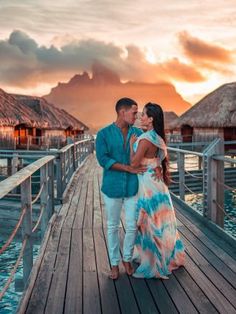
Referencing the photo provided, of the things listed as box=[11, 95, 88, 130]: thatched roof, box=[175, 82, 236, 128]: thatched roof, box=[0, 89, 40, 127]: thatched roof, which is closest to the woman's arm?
box=[0, 89, 40, 127]: thatched roof

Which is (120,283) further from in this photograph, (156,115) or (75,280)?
(156,115)

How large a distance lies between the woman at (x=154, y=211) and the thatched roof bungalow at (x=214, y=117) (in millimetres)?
27387

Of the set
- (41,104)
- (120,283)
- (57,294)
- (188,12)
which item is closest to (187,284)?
(120,283)

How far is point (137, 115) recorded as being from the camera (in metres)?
3.78

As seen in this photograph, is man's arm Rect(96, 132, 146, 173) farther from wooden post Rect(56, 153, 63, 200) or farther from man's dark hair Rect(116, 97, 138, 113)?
wooden post Rect(56, 153, 63, 200)

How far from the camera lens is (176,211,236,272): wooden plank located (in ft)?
14.2

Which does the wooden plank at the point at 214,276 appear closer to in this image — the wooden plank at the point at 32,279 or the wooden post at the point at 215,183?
the wooden post at the point at 215,183

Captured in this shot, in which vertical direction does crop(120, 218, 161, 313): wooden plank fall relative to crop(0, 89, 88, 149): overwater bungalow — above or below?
below

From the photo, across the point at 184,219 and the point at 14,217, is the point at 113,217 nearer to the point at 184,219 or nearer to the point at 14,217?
the point at 184,219

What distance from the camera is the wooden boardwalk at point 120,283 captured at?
3.25 m

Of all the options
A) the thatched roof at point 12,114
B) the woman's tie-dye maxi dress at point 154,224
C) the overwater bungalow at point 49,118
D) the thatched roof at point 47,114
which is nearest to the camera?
the woman's tie-dye maxi dress at point 154,224

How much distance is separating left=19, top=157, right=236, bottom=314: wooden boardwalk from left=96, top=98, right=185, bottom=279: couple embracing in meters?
0.24

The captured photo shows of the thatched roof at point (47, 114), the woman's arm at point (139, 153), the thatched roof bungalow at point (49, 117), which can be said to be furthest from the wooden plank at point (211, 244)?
the thatched roof bungalow at point (49, 117)

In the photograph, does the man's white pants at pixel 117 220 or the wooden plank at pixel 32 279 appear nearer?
the wooden plank at pixel 32 279
